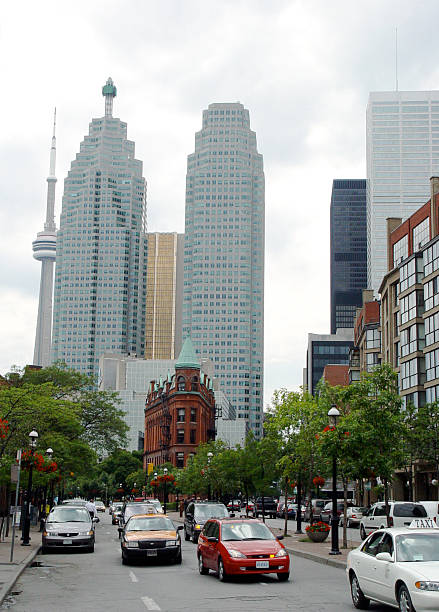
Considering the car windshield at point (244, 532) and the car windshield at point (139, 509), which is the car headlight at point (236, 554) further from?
the car windshield at point (139, 509)

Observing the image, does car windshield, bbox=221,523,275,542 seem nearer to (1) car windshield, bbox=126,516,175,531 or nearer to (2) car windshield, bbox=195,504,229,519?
(1) car windshield, bbox=126,516,175,531

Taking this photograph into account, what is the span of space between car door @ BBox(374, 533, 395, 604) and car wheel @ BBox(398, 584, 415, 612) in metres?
0.26

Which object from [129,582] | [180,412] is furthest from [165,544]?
[180,412]

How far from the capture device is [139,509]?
33.0 meters

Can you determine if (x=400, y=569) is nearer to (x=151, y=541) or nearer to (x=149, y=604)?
(x=149, y=604)

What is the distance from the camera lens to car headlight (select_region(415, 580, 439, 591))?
10891mm

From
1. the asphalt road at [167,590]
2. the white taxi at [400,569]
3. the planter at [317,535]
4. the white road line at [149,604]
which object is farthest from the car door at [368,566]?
the planter at [317,535]

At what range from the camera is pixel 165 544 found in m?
22.3

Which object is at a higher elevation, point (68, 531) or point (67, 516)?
point (67, 516)

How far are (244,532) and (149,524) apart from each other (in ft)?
18.8

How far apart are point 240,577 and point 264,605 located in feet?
16.0

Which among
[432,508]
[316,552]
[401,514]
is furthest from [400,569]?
[432,508]

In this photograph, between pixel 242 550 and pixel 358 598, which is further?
pixel 242 550

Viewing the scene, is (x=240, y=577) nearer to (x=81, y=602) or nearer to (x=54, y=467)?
(x=81, y=602)
